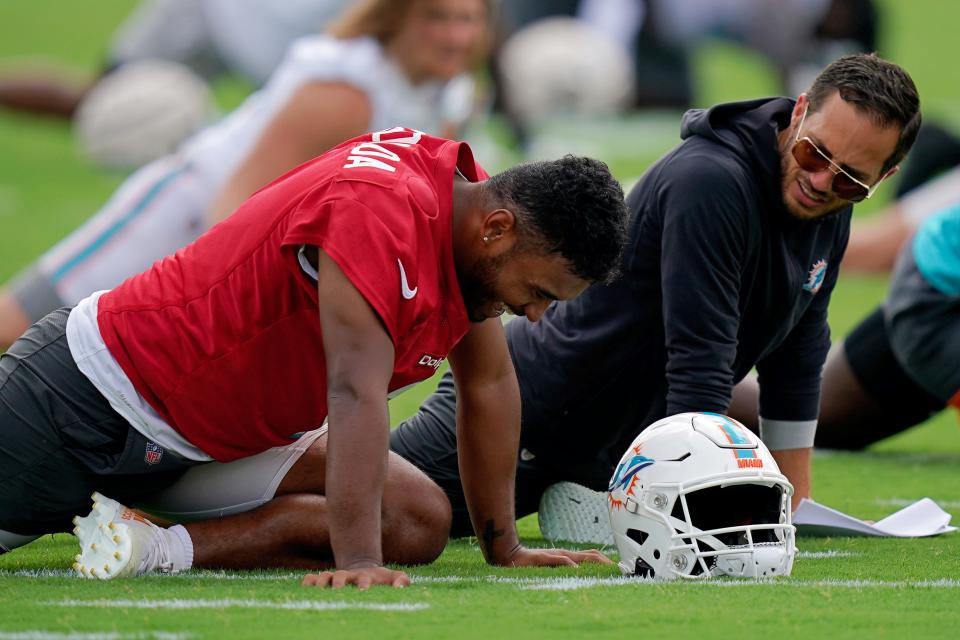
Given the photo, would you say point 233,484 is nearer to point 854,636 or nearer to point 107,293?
point 107,293

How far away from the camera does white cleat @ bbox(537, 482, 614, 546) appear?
4.68m

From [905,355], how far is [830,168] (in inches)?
89.2

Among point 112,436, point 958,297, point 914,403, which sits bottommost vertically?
point 914,403

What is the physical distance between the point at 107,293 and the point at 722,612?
5.48 ft

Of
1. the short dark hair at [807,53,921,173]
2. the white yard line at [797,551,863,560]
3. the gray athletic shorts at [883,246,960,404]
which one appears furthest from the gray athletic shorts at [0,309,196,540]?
the gray athletic shorts at [883,246,960,404]

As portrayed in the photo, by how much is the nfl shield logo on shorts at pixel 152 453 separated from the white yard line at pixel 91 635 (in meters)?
0.82

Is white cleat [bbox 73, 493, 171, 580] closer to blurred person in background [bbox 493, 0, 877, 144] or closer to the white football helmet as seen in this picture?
the white football helmet

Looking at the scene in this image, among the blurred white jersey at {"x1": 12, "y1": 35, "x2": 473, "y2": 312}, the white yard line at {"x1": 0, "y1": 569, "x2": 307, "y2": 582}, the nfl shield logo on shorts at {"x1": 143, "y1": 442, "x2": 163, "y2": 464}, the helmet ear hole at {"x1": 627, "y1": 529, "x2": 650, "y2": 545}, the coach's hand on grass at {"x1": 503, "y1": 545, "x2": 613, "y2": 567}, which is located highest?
the blurred white jersey at {"x1": 12, "y1": 35, "x2": 473, "y2": 312}

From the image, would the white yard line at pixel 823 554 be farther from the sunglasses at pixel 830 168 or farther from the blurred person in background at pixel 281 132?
the blurred person in background at pixel 281 132

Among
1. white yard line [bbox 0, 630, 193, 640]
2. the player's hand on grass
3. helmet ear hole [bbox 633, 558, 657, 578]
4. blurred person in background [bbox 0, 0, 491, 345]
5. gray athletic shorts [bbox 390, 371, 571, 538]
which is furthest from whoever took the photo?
blurred person in background [bbox 0, 0, 491, 345]

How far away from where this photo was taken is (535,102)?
1619 centimetres

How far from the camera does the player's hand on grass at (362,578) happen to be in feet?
11.4

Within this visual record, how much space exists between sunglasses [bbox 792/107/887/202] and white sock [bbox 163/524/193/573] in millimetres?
1803

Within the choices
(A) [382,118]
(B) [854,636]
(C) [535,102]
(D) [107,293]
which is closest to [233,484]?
(D) [107,293]
